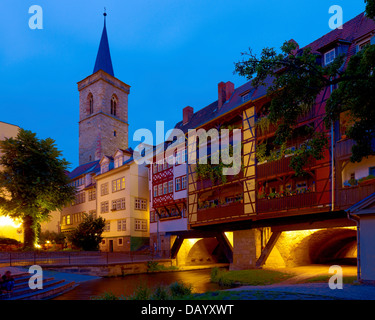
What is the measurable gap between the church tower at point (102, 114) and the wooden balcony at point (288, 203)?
139 ft

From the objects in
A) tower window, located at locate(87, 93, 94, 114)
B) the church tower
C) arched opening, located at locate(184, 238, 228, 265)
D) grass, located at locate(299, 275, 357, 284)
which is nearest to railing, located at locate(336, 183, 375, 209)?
grass, located at locate(299, 275, 357, 284)

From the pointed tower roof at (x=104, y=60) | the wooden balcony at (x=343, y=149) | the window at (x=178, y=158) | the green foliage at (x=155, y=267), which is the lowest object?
the green foliage at (x=155, y=267)

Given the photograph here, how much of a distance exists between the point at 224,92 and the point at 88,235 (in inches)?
750

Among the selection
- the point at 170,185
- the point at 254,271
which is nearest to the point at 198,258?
the point at 170,185

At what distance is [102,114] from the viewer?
206ft

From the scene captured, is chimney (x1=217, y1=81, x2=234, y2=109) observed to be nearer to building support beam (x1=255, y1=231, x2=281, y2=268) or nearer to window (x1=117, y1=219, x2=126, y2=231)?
building support beam (x1=255, y1=231, x2=281, y2=268)

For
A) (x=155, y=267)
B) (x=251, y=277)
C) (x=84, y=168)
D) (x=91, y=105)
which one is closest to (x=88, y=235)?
(x=155, y=267)

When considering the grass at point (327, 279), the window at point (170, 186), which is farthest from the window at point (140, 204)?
the grass at point (327, 279)

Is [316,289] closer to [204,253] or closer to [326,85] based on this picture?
[326,85]

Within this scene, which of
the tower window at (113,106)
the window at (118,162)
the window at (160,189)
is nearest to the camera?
the window at (160,189)

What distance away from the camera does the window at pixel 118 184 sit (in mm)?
41219

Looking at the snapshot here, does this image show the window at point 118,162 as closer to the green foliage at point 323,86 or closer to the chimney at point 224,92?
the chimney at point 224,92

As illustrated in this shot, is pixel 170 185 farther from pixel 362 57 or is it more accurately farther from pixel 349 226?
pixel 362 57

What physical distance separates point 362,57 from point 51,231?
4859 centimetres
